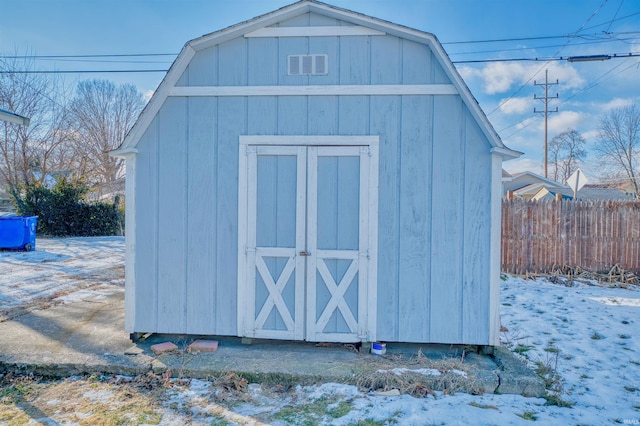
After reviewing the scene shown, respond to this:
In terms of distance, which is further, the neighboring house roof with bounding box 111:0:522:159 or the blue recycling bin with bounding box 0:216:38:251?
the blue recycling bin with bounding box 0:216:38:251

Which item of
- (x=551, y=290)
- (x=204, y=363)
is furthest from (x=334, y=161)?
(x=551, y=290)

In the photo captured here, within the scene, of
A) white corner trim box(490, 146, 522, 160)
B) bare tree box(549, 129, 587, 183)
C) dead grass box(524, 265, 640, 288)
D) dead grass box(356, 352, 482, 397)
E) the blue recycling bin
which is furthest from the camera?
bare tree box(549, 129, 587, 183)

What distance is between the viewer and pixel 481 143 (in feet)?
10.5

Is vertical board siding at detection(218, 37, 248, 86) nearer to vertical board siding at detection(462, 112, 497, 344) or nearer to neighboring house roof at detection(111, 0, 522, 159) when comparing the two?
neighboring house roof at detection(111, 0, 522, 159)

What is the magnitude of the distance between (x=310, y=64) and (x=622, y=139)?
95.4 ft

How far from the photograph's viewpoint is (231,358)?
306cm

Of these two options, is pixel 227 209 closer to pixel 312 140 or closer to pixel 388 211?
pixel 312 140

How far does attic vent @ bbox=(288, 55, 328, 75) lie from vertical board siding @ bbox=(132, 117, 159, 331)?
153 centimetres

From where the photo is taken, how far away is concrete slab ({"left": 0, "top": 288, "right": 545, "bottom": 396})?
2.78m

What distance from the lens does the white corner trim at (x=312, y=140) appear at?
3.27 meters

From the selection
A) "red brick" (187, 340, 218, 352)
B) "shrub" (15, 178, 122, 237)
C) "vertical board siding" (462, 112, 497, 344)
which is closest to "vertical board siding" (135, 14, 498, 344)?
"vertical board siding" (462, 112, 497, 344)

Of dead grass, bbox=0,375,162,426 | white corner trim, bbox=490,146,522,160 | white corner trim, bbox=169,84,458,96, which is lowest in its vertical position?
dead grass, bbox=0,375,162,426

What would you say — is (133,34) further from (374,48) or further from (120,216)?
(374,48)

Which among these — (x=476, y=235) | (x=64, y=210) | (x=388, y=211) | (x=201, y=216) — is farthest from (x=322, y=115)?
(x=64, y=210)
